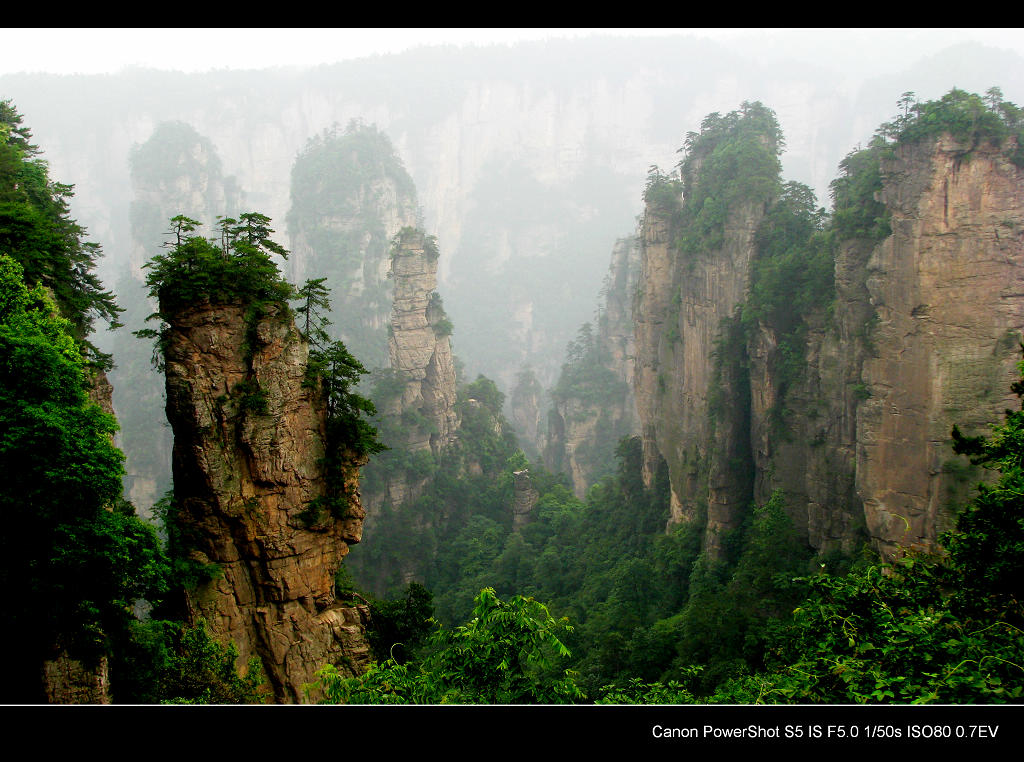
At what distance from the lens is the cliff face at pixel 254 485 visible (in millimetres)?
14680

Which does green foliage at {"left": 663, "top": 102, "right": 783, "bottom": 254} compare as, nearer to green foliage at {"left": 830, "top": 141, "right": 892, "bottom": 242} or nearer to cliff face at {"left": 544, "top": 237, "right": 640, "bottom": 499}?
green foliage at {"left": 830, "top": 141, "right": 892, "bottom": 242}

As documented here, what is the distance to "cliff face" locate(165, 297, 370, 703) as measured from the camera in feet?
48.2

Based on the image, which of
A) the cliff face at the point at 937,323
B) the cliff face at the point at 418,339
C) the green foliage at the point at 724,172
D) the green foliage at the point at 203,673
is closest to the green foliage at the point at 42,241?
the green foliage at the point at 203,673

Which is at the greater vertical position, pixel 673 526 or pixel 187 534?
pixel 187 534

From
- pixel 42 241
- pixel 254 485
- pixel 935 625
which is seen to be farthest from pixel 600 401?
pixel 935 625

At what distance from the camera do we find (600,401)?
206 feet

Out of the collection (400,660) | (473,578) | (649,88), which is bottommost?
(473,578)

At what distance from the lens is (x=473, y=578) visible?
3962 centimetres

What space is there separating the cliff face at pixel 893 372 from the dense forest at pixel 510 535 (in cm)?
25

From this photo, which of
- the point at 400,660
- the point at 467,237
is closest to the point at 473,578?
the point at 400,660

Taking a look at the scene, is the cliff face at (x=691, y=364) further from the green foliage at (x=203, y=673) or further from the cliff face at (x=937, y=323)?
the green foliage at (x=203, y=673)

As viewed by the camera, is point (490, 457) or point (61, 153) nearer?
point (490, 457)
